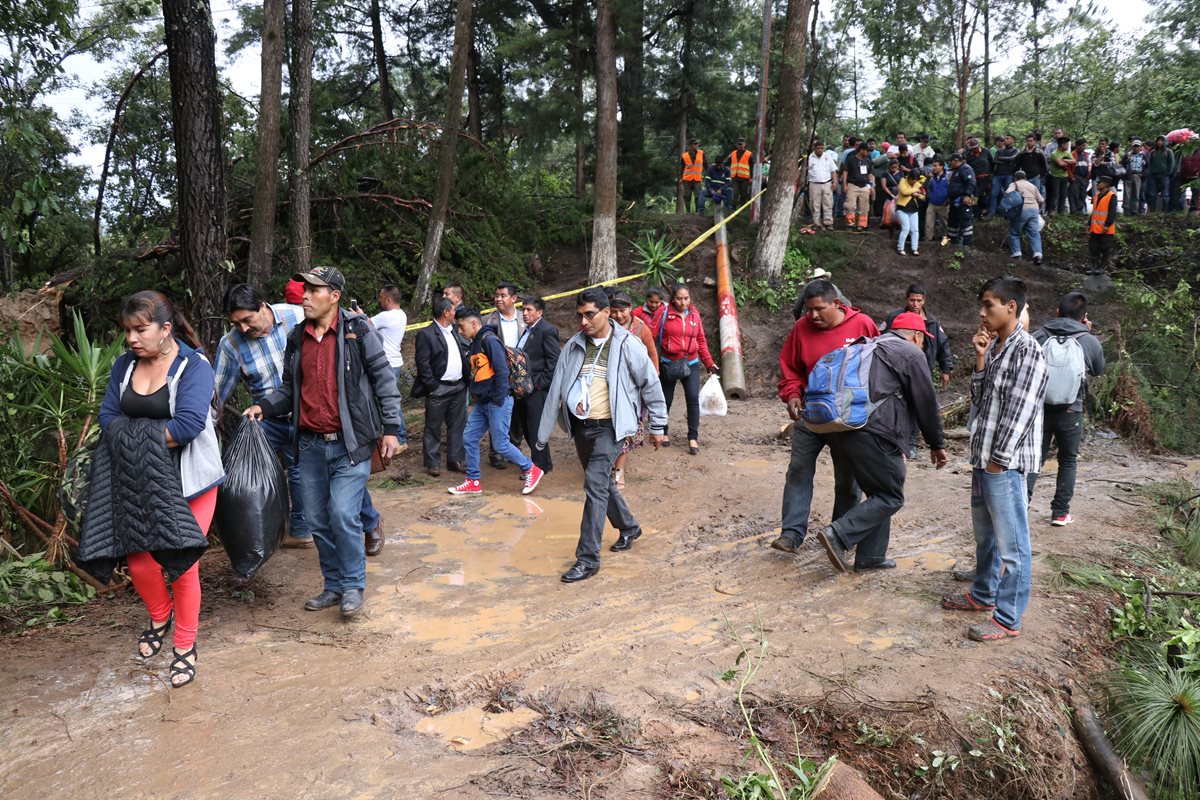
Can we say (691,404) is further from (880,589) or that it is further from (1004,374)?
(1004,374)

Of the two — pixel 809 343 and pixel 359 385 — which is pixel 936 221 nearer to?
pixel 809 343

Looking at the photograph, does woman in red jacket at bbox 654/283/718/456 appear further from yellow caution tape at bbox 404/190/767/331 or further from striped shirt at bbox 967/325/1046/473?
yellow caution tape at bbox 404/190/767/331

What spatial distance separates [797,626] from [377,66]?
19.8 metres

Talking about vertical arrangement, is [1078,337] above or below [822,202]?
below

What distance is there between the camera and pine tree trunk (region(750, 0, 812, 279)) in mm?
12906

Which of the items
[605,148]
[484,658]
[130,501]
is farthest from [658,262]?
[130,501]

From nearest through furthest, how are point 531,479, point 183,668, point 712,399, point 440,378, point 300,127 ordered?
point 183,668 → point 531,479 → point 440,378 → point 712,399 → point 300,127

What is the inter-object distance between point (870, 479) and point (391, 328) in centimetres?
476

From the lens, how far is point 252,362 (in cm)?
559

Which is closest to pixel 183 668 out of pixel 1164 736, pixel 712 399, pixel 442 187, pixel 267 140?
pixel 1164 736

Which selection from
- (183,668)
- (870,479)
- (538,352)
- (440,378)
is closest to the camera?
(183,668)

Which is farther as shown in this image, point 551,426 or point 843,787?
point 551,426

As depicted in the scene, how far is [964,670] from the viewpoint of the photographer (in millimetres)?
4301

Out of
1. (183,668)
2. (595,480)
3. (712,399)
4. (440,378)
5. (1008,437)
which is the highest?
(440,378)
